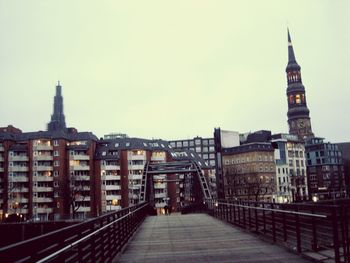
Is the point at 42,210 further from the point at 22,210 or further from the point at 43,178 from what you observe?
the point at 43,178

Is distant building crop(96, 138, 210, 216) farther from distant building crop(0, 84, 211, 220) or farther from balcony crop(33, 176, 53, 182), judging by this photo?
balcony crop(33, 176, 53, 182)

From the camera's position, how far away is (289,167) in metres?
116

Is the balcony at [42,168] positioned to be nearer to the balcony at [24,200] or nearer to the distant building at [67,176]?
the distant building at [67,176]

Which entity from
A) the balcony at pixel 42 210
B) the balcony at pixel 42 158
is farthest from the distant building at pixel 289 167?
the balcony at pixel 42 158

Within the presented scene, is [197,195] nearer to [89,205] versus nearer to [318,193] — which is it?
[89,205]

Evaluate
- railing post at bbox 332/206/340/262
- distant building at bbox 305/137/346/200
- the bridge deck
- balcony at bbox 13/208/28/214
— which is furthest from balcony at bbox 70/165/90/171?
railing post at bbox 332/206/340/262

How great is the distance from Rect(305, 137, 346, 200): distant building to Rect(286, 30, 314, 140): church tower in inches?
1678

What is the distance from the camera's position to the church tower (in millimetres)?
169125

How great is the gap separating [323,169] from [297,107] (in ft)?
186

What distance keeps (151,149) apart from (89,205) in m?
19.0

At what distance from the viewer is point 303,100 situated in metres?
175

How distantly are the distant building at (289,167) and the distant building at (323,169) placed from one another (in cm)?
483

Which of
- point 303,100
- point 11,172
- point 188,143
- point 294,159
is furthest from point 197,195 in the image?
point 303,100

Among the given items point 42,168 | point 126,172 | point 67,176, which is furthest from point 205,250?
point 126,172
